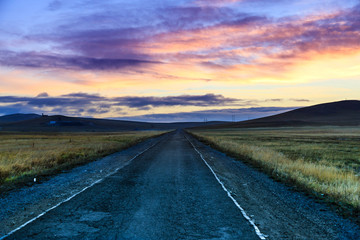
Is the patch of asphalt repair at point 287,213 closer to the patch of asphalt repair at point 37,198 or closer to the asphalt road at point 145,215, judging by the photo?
the asphalt road at point 145,215

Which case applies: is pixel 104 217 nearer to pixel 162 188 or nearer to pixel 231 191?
pixel 162 188

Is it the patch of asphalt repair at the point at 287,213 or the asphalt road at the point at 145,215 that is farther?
the patch of asphalt repair at the point at 287,213

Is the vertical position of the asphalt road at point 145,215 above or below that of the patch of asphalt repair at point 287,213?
above

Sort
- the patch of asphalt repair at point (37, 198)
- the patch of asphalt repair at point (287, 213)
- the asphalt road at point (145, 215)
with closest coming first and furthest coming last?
the asphalt road at point (145, 215) < the patch of asphalt repair at point (287, 213) < the patch of asphalt repair at point (37, 198)

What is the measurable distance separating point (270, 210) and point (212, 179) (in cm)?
480

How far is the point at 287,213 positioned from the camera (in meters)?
7.43

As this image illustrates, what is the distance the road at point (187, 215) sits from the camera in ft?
19.3

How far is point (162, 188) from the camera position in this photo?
10.5 metres

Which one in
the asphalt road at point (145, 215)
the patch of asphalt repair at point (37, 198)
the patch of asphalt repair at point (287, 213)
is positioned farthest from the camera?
the patch of asphalt repair at point (37, 198)

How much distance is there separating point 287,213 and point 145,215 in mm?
3786

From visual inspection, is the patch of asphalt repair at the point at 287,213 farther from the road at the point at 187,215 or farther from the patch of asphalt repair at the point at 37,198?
the patch of asphalt repair at the point at 37,198

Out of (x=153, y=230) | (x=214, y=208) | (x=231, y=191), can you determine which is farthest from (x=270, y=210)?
(x=153, y=230)

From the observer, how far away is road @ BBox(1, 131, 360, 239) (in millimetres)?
5883

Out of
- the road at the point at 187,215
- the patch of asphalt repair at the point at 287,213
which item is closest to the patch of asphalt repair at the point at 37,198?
the road at the point at 187,215
